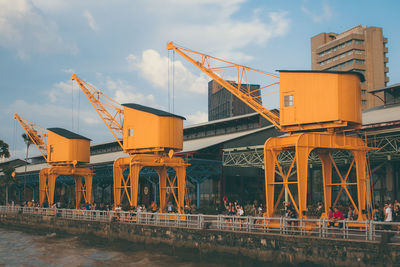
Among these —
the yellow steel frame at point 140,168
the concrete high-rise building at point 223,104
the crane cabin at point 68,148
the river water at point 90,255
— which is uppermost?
the concrete high-rise building at point 223,104

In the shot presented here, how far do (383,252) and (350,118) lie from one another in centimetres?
1100

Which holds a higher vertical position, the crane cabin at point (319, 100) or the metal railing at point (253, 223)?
the crane cabin at point (319, 100)

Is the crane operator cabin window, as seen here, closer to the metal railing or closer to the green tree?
the metal railing

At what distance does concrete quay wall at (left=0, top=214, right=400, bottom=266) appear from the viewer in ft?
64.0

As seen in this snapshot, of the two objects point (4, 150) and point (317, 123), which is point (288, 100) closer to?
point (317, 123)

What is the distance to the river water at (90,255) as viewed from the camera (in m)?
27.4

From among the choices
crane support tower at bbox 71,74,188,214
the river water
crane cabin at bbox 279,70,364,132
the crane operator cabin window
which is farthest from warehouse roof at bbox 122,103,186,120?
the crane operator cabin window

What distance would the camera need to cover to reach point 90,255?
3177cm

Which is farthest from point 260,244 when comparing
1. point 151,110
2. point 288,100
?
point 151,110

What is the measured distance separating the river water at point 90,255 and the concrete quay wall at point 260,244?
0.49 metres

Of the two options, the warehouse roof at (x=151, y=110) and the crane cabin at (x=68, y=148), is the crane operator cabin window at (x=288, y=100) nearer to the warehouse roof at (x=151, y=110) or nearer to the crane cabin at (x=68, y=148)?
the warehouse roof at (x=151, y=110)

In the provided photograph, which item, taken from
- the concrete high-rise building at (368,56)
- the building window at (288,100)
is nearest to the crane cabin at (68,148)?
the building window at (288,100)

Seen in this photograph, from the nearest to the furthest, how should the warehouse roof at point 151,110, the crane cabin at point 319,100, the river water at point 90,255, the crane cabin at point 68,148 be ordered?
1. the river water at point 90,255
2. the crane cabin at point 319,100
3. the warehouse roof at point 151,110
4. the crane cabin at point 68,148

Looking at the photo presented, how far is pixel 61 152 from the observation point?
58531mm
